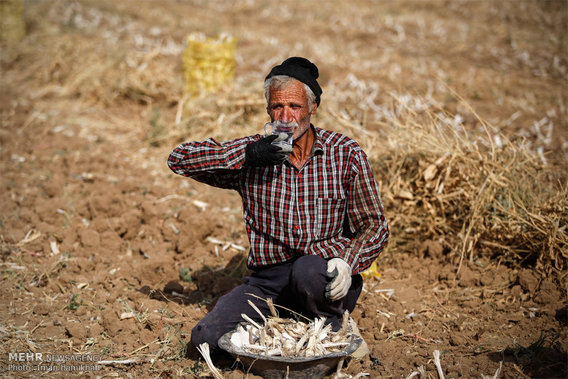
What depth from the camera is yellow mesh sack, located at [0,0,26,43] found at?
389 inches

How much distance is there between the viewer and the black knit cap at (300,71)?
8.62 feet

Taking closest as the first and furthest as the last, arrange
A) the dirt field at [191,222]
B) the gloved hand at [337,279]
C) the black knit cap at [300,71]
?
the gloved hand at [337,279]
the black knit cap at [300,71]
the dirt field at [191,222]

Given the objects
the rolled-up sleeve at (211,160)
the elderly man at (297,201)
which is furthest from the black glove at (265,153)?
the rolled-up sleeve at (211,160)

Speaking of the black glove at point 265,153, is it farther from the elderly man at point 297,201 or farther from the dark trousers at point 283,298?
the dark trousers at point 283,298

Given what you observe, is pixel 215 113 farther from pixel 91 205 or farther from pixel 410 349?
pixel 410 349

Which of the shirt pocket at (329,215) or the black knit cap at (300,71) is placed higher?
the black knit cap at (300,71)

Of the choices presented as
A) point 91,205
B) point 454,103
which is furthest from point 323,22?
point 91,205

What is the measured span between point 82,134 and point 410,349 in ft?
16.4

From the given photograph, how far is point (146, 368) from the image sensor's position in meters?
2.77

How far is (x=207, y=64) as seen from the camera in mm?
6445

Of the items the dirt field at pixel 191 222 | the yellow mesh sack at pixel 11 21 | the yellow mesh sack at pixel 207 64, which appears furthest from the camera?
the yellow mesh sack at pixel 11 21

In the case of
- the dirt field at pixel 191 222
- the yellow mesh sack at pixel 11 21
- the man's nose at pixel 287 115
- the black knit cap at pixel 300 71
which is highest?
the yellow mesh sack at pixel 11 21

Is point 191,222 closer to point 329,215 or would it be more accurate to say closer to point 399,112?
point 329,215

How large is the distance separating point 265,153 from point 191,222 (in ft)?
6.37
